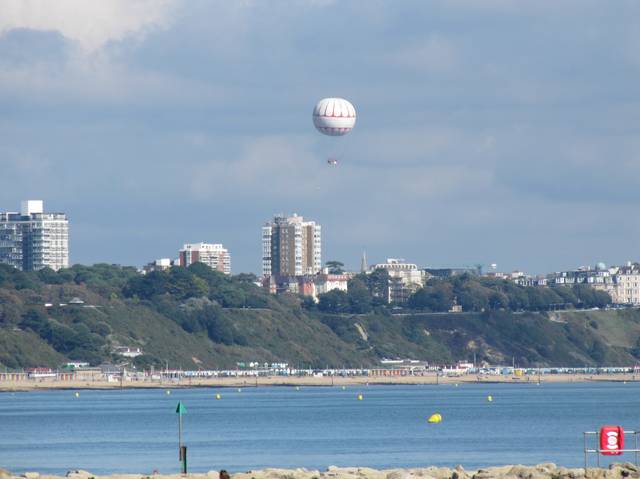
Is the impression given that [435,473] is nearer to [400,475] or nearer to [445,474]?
[445,474]

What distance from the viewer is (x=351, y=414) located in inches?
5615

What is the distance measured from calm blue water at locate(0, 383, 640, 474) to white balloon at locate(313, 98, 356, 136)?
23859 millimetres

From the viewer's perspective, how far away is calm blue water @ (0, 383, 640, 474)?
3268 inches

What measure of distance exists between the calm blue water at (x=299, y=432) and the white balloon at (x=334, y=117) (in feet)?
78.3

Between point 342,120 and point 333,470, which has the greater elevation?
point 342,120

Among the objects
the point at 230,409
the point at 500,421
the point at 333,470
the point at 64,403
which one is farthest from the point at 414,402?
the point at 333,470

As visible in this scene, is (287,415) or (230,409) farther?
(230,409)

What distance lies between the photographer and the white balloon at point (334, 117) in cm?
13238

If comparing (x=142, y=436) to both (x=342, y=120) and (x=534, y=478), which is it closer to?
(x=342, y=120)

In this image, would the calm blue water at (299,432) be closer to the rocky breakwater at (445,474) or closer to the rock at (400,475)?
the rocky breakwater at (445,474)

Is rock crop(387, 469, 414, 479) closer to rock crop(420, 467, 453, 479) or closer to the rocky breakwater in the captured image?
the rocky breakwater

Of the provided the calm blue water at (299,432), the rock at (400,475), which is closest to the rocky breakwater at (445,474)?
the rock at (400,475)

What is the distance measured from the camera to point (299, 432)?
362ft

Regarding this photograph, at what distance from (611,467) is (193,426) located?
205 ft
